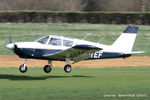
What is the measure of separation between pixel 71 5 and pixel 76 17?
1378cm

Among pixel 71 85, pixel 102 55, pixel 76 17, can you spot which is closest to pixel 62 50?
pixel 102 55

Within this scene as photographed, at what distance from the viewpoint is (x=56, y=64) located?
27.0m

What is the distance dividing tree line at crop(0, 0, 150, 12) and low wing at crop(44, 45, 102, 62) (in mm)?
39396

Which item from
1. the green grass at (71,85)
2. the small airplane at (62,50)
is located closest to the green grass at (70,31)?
the small airplane at (62,50)

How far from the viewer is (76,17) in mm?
47750

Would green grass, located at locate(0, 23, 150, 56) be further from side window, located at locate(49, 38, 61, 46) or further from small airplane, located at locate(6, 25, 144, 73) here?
side window, located at locate(49, 38, 61, 46)

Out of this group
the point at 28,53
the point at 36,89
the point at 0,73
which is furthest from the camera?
the point at 0,73

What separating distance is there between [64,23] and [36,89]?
1253 inches

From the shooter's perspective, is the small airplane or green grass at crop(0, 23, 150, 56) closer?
the small airplane

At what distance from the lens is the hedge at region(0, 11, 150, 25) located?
47.1 meters

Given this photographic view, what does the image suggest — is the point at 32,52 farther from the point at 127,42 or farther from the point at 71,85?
the point at 127,42

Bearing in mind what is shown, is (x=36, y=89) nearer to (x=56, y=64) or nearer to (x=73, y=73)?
(x=73, y=73)

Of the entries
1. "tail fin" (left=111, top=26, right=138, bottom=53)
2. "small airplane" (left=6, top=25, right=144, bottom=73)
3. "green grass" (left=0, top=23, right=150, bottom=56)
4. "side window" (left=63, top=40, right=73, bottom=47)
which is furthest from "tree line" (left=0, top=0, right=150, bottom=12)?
"side window" (left=63, top=40, right=73, bottom=47)

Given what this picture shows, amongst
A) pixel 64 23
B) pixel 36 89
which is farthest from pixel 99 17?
pixel 36 89
